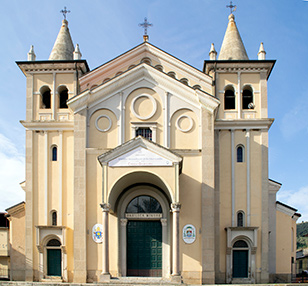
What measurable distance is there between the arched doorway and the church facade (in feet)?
0.20

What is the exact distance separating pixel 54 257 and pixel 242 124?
14.6m

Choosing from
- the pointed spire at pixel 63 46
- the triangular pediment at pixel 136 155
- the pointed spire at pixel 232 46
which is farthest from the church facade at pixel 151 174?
the pointed spire at pixel 63 46

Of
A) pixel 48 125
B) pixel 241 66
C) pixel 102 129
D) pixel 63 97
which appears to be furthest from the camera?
pixel 63 97

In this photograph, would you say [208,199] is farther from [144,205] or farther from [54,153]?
[54,153]

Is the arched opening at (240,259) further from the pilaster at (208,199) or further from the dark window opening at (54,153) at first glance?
the dark window opening at (54,153)

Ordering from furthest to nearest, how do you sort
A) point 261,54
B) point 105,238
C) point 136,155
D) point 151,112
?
1. point 261,54
2. point 151,112
3. point 136,155
4. point 105,238

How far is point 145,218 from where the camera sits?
77.6 ft

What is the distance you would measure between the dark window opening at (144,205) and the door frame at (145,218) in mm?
225

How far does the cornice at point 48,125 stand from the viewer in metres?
25.3

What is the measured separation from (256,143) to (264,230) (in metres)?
5.46

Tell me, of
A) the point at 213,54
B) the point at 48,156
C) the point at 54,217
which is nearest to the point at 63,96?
the point at 48,156

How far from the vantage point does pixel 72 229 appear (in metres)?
24.4

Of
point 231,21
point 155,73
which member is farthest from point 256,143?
point 231,21

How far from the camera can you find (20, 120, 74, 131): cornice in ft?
83.1
